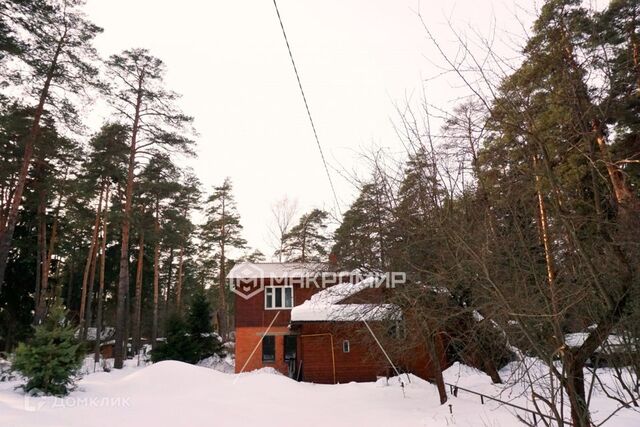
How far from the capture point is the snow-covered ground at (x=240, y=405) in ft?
26.0

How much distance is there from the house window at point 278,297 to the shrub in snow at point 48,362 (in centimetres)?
1278

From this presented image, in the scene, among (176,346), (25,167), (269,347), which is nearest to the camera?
(25,167)

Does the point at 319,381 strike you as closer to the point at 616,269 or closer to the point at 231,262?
the point at 616,269

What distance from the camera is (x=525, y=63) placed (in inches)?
133

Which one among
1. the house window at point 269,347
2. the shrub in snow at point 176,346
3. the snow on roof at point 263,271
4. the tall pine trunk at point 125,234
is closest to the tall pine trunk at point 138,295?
the shrub in snow at point 176,346

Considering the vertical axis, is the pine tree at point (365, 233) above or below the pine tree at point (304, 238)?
below

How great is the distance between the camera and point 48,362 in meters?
9.88

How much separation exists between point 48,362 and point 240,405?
4895 millimetres

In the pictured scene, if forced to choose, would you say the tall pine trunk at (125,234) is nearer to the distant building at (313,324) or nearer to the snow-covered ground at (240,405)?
the distant building at (313,324)

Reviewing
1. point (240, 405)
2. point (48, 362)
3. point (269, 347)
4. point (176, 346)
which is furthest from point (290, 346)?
point (48, 362)

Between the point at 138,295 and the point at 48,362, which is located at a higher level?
the point at 138,295

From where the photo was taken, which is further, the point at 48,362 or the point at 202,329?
the point at 202,329

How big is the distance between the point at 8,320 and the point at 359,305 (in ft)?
85.2

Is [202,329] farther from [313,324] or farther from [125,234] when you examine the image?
[313,324]
